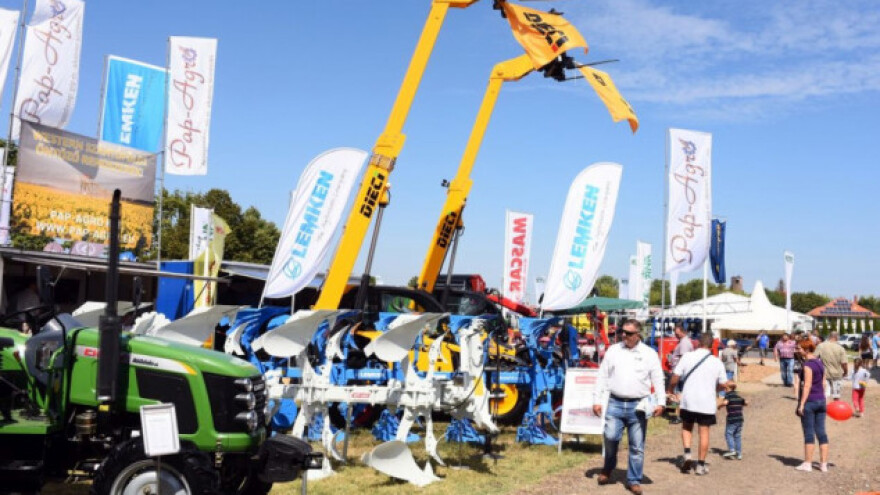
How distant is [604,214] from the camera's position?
14445mm

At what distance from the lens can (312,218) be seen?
39.8ft

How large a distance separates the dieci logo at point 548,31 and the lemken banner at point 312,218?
3.61 meters

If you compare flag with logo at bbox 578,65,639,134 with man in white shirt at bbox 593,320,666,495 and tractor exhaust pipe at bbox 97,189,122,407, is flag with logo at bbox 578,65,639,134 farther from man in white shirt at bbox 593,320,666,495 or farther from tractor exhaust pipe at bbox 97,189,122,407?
tractor exhaust pipe at bbox 97,189,122,407

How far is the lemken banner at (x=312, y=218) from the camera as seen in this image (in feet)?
39.4

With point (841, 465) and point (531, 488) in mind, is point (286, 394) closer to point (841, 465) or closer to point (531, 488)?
point (531, 488)

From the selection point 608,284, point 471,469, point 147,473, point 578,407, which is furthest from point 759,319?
point 608,284

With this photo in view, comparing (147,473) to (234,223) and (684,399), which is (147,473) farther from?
(234,223)

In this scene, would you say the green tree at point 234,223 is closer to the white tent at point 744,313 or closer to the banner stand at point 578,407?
the white tent at point 744,313

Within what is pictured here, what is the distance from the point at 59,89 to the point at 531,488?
45.7 ft

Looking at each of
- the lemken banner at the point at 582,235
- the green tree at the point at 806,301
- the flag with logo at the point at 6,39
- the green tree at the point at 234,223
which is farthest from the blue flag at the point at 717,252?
the green tree at the point at 806,301

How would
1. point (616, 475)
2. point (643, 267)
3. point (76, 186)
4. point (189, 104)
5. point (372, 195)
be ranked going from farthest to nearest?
point (643, 267) < point (189, 104) < point (76, 186) < point (372, 195) < point (616, 475)

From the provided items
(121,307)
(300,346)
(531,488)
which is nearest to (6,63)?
(121,307)

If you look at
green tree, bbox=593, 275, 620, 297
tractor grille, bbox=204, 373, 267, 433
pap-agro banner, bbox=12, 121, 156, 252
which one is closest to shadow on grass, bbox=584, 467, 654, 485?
tractor grille, bbox=204, 373, 267, 433

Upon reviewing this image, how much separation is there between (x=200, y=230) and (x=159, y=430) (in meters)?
15.2
